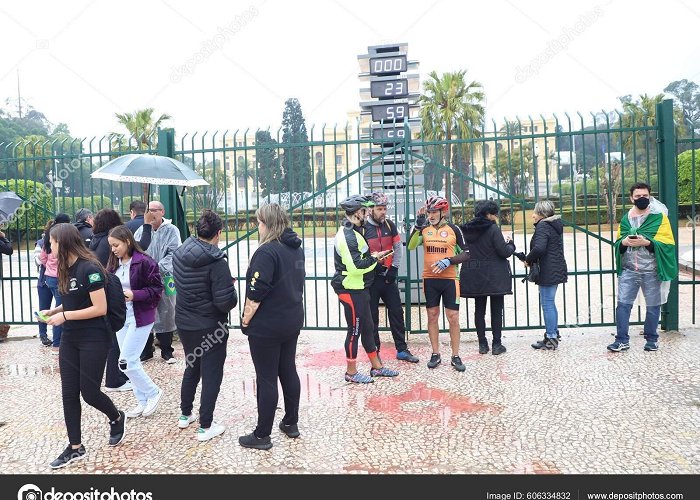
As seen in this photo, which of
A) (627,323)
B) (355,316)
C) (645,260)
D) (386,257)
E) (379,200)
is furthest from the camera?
(627,323)

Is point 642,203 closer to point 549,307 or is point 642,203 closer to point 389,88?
point 549,307

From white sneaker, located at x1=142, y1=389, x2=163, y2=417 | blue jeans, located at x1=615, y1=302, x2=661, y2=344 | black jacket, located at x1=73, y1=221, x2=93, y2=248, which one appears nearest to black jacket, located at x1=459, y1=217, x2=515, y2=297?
blue jeans, located at x1=615, y1=302, x2=661, y2=344

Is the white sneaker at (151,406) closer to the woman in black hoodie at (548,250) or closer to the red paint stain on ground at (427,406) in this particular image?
the red paint stain on ground at (427,406)

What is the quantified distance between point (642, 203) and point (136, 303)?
4.87 metres

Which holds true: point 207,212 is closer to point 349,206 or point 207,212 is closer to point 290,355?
point 290,355

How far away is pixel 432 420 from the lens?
15.4 ft

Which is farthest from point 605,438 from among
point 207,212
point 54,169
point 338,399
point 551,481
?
point 54,169

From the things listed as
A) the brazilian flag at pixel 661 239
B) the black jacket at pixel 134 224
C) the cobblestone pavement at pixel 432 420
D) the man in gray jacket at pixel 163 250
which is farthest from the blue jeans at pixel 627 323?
the black jacket at pixel 134 224

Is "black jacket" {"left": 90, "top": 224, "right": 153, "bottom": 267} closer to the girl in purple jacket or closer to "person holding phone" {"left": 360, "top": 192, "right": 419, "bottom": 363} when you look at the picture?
the girl in purple jacket

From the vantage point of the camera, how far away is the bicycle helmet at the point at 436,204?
5988 mm

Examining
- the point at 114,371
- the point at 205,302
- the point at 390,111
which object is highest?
the point at 390,111

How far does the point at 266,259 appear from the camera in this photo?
4.09 metres

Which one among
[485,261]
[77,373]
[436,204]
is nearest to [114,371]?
[77,373]

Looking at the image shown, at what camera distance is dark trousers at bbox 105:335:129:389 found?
18.4 ft
